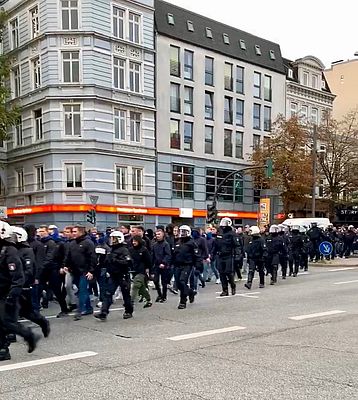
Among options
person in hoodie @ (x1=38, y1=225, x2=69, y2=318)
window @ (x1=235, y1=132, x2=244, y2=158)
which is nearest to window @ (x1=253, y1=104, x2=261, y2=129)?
window @ (x1=235, y1=132, x2=244, y2=158)

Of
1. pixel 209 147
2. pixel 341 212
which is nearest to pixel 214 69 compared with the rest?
pixel 209 147

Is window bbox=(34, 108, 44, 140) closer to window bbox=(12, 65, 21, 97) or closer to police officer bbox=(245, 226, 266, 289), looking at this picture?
window bbox=(12, 65, 21, 97)

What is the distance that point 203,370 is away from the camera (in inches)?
250

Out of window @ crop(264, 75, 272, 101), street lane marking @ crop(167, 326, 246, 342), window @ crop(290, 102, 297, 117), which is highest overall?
window @ crop(264, 75, 272, 101)

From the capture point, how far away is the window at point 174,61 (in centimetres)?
3712

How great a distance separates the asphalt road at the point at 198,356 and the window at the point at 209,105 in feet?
97.0

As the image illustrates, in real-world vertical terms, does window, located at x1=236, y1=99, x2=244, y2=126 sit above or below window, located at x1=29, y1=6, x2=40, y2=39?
below

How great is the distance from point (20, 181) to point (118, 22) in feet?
39.3

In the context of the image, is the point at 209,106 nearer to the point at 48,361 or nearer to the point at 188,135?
the point at 188,135

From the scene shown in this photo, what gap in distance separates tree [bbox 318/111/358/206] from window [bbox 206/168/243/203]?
22.1 ft

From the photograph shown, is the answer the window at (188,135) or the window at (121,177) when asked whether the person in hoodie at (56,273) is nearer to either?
the window at (121,177)

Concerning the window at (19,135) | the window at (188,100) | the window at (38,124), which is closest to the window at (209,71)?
the window at (188,100)

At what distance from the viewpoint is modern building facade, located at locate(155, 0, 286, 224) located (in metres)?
36.8

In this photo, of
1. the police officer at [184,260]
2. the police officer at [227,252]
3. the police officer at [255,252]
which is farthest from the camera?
the police officer at [255,252]
